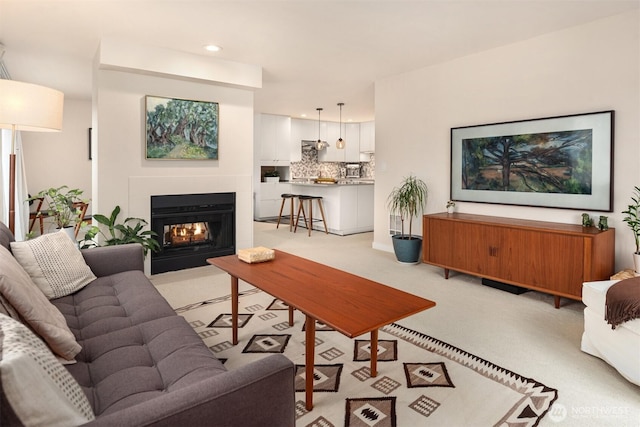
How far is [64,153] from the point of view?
7113 mm

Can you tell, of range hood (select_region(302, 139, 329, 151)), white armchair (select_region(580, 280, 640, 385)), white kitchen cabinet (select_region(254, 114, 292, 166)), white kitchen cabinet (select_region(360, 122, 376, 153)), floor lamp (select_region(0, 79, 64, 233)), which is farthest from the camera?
white kitchen cabinet (select_region(360, 122, 376, 153))

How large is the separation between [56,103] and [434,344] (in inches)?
121

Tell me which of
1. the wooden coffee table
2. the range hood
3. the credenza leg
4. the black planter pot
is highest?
the range hood

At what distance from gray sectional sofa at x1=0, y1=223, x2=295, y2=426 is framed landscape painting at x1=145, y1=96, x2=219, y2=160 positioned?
217 centimetres

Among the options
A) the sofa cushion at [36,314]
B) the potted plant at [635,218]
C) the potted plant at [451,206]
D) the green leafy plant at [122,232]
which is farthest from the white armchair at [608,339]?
the green leafy plant at [122,232]

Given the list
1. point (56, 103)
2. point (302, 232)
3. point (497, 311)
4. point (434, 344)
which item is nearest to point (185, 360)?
point (434, 344)

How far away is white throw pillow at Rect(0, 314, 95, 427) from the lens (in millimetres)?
796

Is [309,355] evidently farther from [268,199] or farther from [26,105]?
[268,199]

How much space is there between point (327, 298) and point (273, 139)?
285 inches

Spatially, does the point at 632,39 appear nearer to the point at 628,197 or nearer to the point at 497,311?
the point at 628,197

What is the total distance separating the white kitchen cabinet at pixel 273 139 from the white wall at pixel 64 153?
3286mm

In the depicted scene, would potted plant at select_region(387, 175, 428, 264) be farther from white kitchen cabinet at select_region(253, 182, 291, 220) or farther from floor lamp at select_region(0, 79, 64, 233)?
white kitchen cabinet at select_region(253, 182, 291, 220)

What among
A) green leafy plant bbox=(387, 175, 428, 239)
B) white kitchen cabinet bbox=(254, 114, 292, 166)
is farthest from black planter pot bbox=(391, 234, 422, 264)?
white kitchen cabinet bbox=(254, 114, 292, 166)

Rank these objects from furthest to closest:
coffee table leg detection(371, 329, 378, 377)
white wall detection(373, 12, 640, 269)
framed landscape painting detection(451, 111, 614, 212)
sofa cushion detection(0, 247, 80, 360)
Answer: framed landscape painting detection(451, 111, 614, 212) < white wall detection(373, 12, 640, 269) < coffee table leg detection(371, 329, 378, 377) < sofa cushion detection(0, 247, 80, 360)
